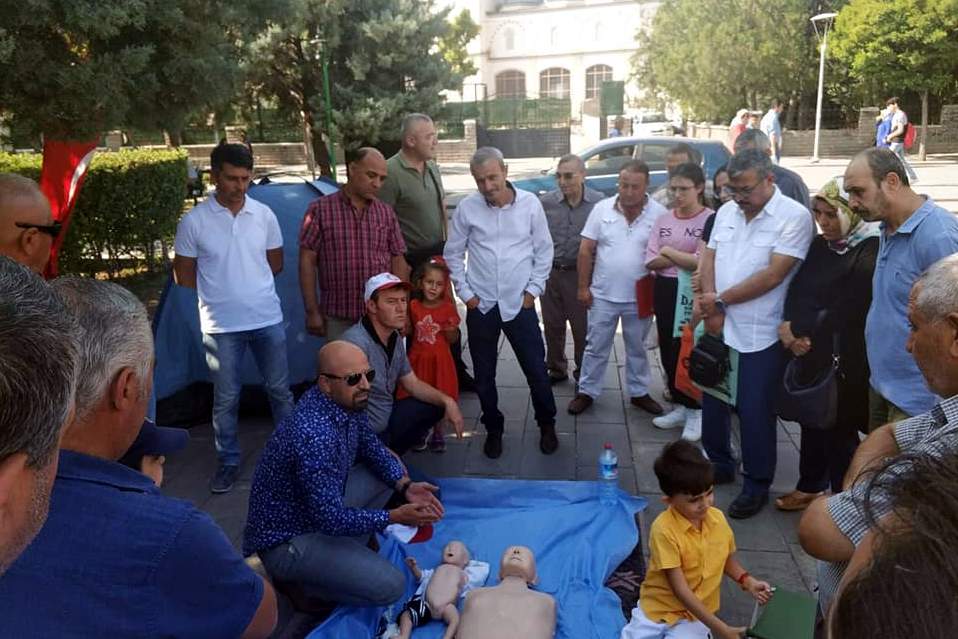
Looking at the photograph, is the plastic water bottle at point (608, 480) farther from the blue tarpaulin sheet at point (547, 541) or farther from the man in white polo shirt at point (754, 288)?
the man in white polo shirt at point (754, 288)

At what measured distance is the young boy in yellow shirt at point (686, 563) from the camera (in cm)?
258

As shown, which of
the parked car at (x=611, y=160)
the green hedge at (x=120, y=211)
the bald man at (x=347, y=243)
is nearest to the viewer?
the bald man at (x=347, y=243)

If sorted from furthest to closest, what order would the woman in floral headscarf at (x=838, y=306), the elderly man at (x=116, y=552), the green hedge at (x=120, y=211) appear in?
the green hedge at (x=120, y=211) < the woman in floral headscarf at (x=838, y=306) < the elderly man at (x=116, y=552)

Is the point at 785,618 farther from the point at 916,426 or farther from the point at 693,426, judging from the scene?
the point at 693,426

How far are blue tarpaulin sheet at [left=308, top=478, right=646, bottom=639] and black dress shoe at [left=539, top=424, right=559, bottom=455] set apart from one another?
0.45 metres

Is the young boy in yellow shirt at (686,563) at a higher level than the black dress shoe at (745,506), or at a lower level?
higher

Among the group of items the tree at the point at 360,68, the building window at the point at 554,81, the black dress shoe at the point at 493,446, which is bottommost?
the black dress shoe at the point at 493,446

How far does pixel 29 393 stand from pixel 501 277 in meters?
3.71

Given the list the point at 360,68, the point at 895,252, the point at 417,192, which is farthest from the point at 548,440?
the point at 360,68

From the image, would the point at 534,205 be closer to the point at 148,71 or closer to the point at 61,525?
the point at 148,71

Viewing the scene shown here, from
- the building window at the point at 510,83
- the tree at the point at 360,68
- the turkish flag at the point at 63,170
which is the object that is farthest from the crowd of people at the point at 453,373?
the building window at the point at 510,83

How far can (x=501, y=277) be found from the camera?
4.43 meters

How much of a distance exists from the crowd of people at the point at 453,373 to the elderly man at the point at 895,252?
1cm

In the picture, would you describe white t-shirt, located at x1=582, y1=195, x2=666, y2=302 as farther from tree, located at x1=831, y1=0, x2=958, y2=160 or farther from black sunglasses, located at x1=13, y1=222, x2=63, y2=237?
tree, located at x1=831, y1=0, x2=958, y2=160
